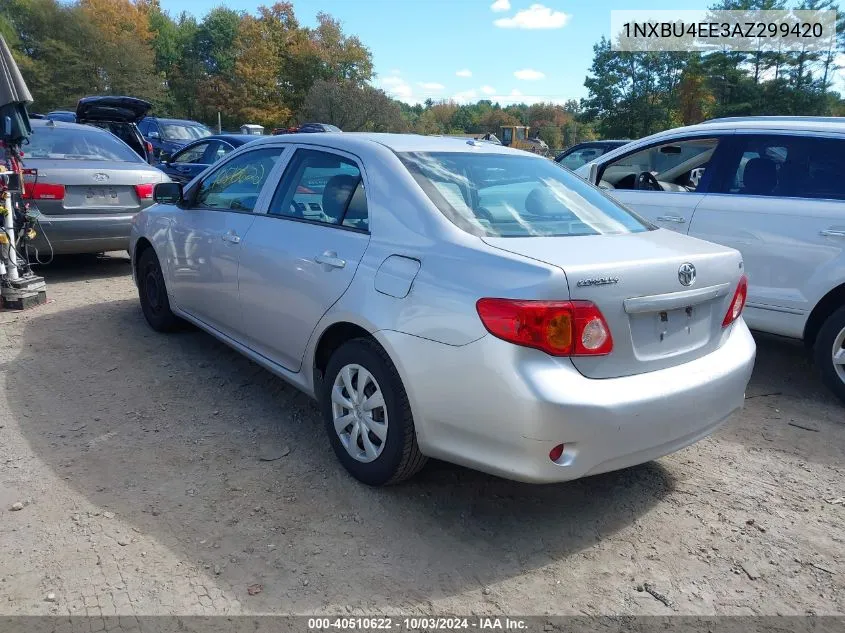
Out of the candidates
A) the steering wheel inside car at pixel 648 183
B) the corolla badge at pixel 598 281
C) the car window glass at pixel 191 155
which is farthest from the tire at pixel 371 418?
the car window glass at pixel 191 155

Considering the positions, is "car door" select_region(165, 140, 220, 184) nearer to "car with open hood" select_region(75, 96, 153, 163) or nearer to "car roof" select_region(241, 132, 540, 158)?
"car with open hood" select_region(75, 96, 153, 163)

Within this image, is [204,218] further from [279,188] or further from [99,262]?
[99,262]

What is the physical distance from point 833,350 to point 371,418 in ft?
10.3

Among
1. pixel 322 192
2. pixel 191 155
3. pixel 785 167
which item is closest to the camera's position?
pixel 322 192

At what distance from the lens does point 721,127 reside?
517 centimetres

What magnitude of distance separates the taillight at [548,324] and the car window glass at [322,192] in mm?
984

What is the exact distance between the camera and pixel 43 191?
673cm

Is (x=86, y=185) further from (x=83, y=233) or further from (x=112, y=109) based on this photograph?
(x=112, y=109)

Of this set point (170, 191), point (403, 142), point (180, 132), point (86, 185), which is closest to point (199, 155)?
point (86, 185)

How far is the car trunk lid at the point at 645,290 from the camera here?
2588 mm

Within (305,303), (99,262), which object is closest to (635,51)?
(99,262)

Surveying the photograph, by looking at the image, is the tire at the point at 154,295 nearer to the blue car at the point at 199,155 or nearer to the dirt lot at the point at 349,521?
the dirt lot at the point at 349,521

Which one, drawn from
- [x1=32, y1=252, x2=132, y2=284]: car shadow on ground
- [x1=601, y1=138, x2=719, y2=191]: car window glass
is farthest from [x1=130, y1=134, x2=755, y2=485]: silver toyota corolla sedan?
[x1=32, y1=252, x2=132, y2=284]: car shadow on ground

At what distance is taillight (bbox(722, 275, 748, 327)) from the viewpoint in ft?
10.4
